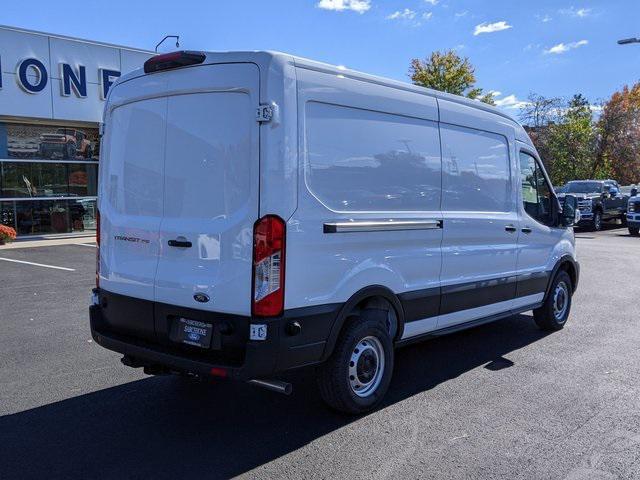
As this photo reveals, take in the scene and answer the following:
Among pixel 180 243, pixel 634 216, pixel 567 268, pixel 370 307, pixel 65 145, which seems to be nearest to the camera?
pixel 180 243

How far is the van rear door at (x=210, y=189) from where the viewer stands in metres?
3.72

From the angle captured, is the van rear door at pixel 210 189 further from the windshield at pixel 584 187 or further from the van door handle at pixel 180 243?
the windshield at pixel 584 187

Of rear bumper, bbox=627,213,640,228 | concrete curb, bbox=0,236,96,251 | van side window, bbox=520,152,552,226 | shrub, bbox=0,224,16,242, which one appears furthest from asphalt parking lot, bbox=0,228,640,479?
rear bumper, bbox=627,213,640,228

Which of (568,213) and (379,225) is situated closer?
(379,225)

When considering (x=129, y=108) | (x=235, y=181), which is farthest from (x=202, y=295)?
(x=129, y=108)

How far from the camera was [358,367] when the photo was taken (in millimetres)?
4461

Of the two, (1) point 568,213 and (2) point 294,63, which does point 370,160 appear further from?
(1) point 568,213

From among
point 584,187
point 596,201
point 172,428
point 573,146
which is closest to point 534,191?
point 172,428

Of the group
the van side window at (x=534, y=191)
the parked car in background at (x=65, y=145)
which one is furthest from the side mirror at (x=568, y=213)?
the parked car in background at (x=65, y=145)

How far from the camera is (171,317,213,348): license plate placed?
3879mm

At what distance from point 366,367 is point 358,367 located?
0.10 m

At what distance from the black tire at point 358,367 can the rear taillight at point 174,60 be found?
7.05 ft

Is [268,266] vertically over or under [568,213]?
under

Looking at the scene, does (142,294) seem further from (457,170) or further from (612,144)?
(612,144)
